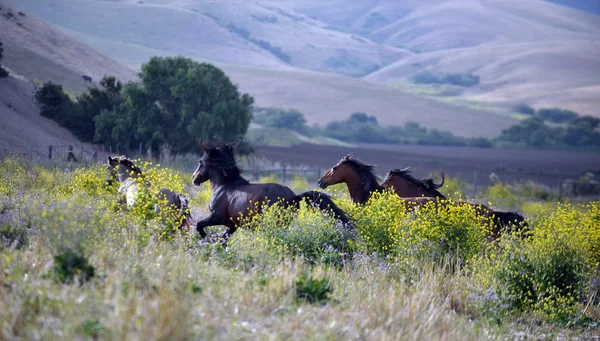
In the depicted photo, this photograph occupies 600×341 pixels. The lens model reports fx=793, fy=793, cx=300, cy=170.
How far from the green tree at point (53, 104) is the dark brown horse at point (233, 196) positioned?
968 inches

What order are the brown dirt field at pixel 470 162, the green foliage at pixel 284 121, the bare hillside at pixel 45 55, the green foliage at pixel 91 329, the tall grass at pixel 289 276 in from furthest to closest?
the green foliage at pixel 284 121 < the bare hillside at pixel 45 55 < the brown dirt field at pixel 470 162 < the tall grass at pixel 289 276 < the green foliage at pixel 91 329

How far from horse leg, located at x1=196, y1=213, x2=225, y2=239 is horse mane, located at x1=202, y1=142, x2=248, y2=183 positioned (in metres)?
0.87

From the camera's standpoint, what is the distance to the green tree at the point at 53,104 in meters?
37.4

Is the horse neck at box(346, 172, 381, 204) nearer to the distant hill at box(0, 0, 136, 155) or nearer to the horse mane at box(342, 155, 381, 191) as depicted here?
the horse mane at box(342, 155, 381, 191)

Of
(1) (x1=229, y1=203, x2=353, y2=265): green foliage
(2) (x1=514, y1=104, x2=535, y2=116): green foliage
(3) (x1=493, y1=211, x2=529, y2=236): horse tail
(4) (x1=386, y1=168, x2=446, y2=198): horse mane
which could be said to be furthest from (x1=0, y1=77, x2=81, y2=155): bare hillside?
(2) (x1=514, y1=104, x2=535, y2=116): green foliage

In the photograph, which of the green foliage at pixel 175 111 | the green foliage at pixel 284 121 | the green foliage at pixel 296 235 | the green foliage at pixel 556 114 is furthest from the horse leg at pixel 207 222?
the green foliage at pixel 556 114

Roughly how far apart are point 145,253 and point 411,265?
4.35m

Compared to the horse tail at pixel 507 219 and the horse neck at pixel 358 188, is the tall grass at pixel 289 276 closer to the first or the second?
the horse neck at pixel 358 188

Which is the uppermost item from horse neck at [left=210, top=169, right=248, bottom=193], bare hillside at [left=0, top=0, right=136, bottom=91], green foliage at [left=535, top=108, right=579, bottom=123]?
green foliage at [left=535, top=108, right=579, bottom=123]

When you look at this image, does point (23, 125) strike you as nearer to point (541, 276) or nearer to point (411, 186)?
point (411, 186)

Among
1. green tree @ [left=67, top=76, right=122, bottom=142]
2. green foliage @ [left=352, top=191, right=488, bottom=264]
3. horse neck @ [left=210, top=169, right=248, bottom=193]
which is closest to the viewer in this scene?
green foliage @ [left=352, top=191, right=488, bottom=264]

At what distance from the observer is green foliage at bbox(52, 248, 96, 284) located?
7039 millimetres

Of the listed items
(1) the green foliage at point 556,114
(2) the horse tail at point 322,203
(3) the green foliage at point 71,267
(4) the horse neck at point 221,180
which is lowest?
(3) the green foliage at point 71,267

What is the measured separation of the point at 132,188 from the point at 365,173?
4.61 meters
